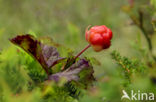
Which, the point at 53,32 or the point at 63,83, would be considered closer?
the point at 63,83

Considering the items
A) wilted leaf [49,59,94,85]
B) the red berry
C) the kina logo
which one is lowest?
the kina logo

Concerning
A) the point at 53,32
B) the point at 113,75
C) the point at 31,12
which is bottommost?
the point at 53,32

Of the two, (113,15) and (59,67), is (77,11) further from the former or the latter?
(59,67)

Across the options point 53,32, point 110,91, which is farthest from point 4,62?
point 53,32

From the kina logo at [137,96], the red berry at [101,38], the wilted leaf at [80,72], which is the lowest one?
the kina logo at [137,96]
